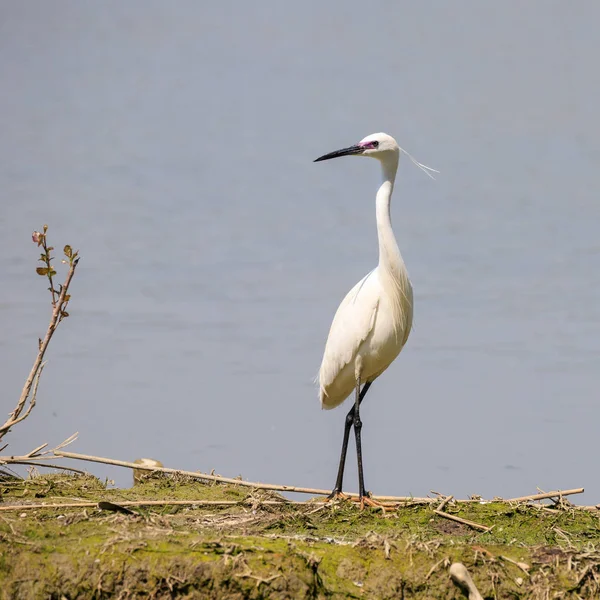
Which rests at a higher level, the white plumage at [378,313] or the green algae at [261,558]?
the white plumage at [378,313]

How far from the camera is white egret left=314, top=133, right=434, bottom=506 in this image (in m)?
6.96

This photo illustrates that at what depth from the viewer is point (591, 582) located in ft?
15.1

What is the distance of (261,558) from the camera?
4418 mm

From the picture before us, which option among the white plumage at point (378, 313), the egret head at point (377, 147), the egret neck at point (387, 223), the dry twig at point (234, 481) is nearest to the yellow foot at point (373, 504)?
the dry twig at point (234, 481)

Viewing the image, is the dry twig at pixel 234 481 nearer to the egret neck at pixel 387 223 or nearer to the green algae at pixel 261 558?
the green algae at pixel 261 558

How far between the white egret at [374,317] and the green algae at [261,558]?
172cm

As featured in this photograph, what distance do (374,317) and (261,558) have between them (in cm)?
287

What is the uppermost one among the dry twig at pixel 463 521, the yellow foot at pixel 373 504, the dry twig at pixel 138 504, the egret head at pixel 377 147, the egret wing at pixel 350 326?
the egret head at pixel 377 147

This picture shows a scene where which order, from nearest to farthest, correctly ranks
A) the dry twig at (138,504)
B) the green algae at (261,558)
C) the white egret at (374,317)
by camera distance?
the green algae at (261,558) → the dry twig at (138,504) → the white egret at (374,317)

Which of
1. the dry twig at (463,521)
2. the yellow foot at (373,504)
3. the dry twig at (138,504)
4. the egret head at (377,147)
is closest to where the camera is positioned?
the dry twig at (138,504)

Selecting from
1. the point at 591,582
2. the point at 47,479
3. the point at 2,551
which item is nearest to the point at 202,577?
the point at 2,551

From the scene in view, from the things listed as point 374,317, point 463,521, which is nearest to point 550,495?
point 463,521

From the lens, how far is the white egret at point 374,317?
696 centimetres

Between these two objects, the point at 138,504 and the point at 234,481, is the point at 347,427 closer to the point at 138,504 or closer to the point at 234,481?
the point at 234,481
